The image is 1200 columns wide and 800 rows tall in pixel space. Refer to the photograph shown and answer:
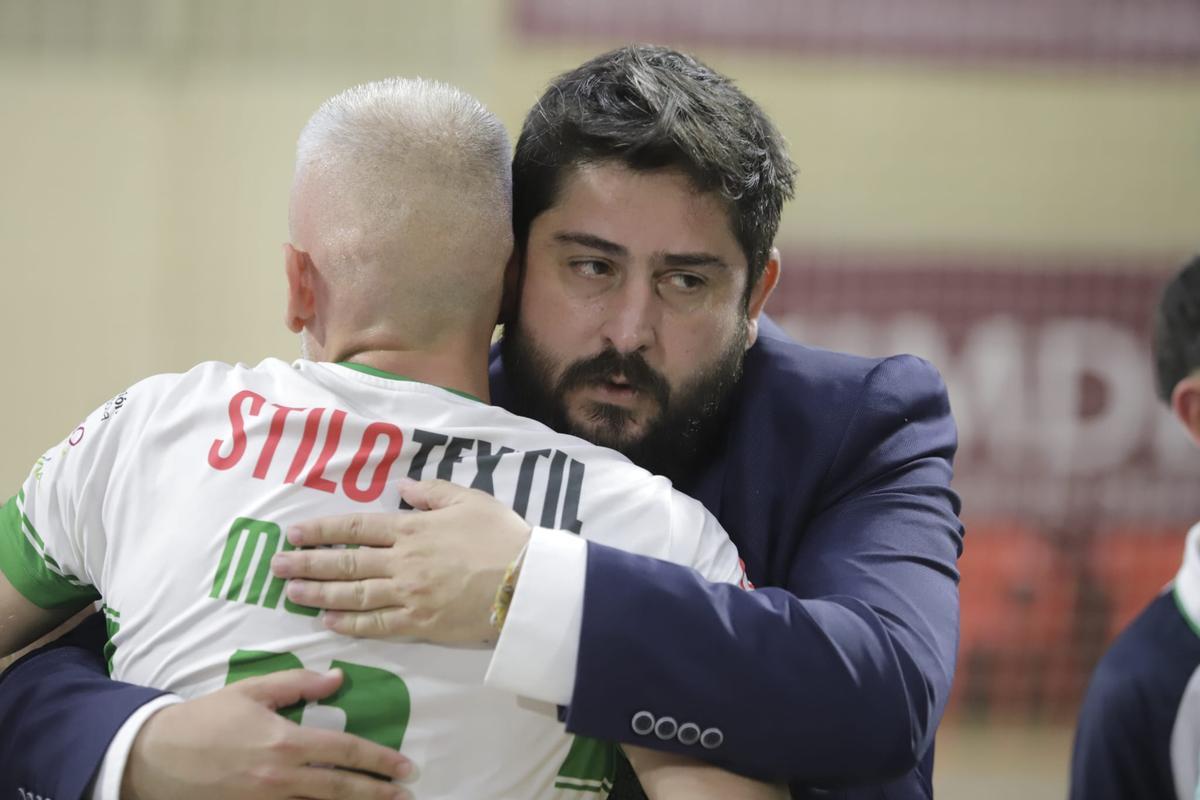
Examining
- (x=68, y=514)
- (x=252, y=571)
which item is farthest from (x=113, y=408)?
(x=252, y=571)

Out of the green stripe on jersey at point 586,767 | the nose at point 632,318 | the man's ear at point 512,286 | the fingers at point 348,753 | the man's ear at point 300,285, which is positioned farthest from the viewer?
the man's ear at point 512,286

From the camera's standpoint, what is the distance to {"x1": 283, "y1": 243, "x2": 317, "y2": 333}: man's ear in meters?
1.91

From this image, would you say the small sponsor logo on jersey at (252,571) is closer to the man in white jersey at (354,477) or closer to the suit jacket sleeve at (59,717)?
the man in white jersey at (354,477)

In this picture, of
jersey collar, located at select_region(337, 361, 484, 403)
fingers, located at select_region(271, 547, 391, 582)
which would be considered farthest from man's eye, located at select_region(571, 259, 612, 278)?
fingers, located at select_region(271, 547, 391, 582)

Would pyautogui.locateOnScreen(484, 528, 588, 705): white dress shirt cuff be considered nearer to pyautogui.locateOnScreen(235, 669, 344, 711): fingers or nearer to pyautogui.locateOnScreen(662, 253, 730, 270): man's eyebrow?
pyautogui.locateOnScreen(235, 669, 344, 711): fingers

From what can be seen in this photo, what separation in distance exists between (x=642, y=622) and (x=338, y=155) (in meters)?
0.84

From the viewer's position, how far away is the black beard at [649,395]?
213 cm

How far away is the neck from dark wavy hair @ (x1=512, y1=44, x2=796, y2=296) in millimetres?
387

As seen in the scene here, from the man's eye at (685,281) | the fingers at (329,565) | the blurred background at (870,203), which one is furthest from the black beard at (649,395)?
the blurred background at (870,203)

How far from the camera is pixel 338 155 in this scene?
→ 6.35ft

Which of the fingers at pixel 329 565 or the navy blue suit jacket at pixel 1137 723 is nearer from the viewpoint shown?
the fingers at pixel 329 565

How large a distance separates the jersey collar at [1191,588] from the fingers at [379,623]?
1055 mm

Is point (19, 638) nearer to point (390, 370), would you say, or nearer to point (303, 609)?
point (303, 609)

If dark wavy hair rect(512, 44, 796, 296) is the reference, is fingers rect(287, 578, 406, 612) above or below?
below
